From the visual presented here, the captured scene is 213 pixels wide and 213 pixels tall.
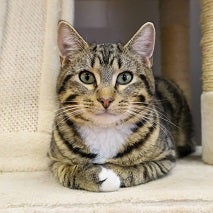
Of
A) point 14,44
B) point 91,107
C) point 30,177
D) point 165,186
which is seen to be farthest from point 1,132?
point 165,186

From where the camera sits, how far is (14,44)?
5.05ft

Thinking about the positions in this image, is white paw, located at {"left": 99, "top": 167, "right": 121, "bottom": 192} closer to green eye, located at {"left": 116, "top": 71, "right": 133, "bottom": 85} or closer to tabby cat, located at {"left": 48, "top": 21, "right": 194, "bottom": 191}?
tabby cat, located at {"left": 48, "top": 21, "right": 194, "bottom": 191}

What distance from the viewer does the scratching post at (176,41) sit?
6.02 feet

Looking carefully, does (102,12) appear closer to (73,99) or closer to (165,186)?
(73,99)

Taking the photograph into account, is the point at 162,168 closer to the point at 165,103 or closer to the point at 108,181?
the point at 108,181

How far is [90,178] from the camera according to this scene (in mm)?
1026

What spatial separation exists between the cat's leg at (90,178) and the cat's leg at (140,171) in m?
0.03

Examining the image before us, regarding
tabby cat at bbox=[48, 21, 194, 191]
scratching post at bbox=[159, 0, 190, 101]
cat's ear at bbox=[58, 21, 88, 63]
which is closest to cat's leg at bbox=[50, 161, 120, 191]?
tabby cat at bbox=[48, 21, 194, 191]

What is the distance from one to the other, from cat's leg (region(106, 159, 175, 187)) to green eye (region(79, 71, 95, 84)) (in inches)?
8.8

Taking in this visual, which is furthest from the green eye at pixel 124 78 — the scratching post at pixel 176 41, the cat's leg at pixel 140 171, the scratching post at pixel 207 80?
the scratching post at pixel 176 41

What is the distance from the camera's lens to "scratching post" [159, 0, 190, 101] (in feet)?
6.02

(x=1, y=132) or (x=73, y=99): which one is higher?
(x=73, y=99)

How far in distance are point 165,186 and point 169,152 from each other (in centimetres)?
19

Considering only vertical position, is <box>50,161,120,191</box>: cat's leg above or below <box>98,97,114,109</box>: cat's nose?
below
